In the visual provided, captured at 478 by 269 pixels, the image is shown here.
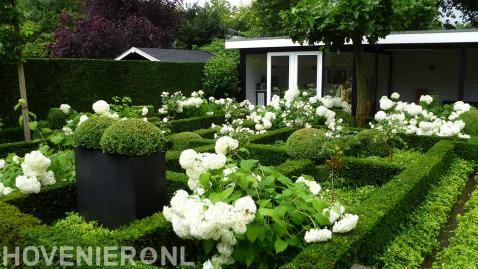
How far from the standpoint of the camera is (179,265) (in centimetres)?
407

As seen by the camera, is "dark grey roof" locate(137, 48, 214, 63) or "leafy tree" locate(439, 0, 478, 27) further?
"leafy tree" locate(439, 0, 478, 27)

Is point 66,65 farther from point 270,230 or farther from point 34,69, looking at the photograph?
point 270,230

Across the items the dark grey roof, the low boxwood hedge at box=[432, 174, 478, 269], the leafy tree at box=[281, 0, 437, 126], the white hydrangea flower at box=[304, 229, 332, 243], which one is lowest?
the low boxwood hedge at box=[432, 174, 478, 269]

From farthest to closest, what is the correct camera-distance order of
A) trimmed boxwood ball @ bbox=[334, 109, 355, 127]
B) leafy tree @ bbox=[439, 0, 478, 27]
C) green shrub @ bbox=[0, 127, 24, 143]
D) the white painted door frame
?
leafy tree @ bbox=[439, 0, 478, 27] → the white painted door frame → trimmed boxwood ball @ bbox=[334, 109, 355, 127] → green shrub @ bbox=[0, 127, 24, 143]

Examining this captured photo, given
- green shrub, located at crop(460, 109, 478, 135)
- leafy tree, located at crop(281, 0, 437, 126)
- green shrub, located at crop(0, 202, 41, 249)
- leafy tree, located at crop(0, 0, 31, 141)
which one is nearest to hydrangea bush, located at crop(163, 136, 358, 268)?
green shrub, located at crop(0, 202, 41, 249)

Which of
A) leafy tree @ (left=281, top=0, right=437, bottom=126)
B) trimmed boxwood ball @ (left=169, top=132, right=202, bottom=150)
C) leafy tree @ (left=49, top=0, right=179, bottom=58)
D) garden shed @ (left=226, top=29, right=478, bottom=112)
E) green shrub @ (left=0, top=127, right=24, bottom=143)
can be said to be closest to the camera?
trimmed boxwood ball @ (left=169, top=132, right=202, bottom=150)

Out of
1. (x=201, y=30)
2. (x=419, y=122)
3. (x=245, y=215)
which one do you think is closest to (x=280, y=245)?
(x=245, y=215)

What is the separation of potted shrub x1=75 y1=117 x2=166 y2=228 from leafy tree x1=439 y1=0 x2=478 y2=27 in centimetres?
2657

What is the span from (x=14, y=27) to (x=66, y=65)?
9.33 feet

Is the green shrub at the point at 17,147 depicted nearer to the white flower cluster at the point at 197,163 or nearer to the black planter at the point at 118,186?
the black planter at the point at 118,186

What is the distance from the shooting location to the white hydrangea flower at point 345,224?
3705 mm

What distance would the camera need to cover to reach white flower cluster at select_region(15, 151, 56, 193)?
492cm

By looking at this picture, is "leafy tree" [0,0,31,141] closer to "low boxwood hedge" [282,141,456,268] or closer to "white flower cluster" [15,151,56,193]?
"white flower cluster" [15,151,56,193]

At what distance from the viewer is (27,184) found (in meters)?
4.92
